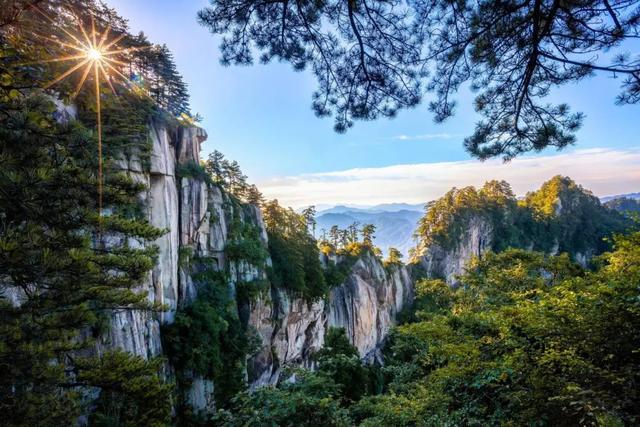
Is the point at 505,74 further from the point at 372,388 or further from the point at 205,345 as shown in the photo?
the point at 372,388

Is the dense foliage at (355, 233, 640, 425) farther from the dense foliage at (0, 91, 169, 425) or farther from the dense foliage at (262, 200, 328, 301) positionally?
the dense foliage at (262, 200, 328, 301)

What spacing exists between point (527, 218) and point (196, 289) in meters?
53.1

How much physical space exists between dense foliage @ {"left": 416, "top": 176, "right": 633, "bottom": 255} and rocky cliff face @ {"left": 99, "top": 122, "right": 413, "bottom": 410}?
18114 millimetres

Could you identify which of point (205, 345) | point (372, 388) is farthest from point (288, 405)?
point (372, 388)

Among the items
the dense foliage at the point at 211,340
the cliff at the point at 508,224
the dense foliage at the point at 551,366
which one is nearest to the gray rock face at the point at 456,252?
the cliff at the point at 508,224

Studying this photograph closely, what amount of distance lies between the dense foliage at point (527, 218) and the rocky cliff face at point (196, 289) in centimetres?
1811

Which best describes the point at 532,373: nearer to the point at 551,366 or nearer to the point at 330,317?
the point at 551,366

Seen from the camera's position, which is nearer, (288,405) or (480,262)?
(288,405)

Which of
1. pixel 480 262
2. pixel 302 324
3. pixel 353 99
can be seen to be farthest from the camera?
pixel 302 324

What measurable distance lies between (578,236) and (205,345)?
63.2m

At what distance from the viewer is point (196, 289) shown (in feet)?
62.0

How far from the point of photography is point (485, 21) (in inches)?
132

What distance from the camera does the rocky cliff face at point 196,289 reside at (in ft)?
49.2

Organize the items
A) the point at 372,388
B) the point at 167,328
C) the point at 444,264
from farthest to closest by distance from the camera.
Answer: the point at 444,264 → the point at 372,388 → the point at 167,328
